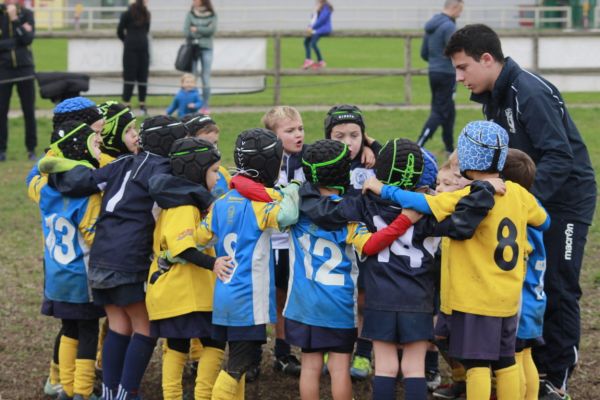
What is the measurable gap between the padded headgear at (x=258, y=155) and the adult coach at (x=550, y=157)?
1.11m

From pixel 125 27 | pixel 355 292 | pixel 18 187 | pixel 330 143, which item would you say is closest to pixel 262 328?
pixel 355 292

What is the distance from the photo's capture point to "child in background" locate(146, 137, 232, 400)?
18.2ft

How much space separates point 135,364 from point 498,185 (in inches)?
85.6

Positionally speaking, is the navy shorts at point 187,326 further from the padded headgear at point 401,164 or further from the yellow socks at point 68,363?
the padded headgear at point 401,164

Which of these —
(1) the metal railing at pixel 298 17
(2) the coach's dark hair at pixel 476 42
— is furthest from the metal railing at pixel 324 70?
(1) the metal railing at pixel 298 17

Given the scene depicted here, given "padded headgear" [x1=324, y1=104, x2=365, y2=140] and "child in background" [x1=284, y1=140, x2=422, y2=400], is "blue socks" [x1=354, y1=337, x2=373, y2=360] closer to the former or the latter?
"child in background" [x1=284, y1=140, x2=422, y2=400]

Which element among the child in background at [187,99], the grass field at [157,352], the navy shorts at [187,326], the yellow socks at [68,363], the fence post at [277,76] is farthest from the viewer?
the fence post at [277,76]

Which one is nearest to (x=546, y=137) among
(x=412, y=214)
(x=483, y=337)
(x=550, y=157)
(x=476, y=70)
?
(x=550, y=157)

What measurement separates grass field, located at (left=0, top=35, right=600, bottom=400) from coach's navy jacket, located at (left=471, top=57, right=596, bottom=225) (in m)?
0.12

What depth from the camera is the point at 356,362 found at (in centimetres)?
652

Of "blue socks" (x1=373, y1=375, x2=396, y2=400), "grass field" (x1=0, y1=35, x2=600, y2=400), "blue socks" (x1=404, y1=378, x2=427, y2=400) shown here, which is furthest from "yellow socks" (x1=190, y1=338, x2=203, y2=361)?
"blue socks" (x1=404, y1=378, x2=427, y2=400)

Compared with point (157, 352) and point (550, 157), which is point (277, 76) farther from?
point (550, 157)

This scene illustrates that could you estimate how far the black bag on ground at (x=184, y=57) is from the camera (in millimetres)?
17500

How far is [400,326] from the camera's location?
533 centimetres
